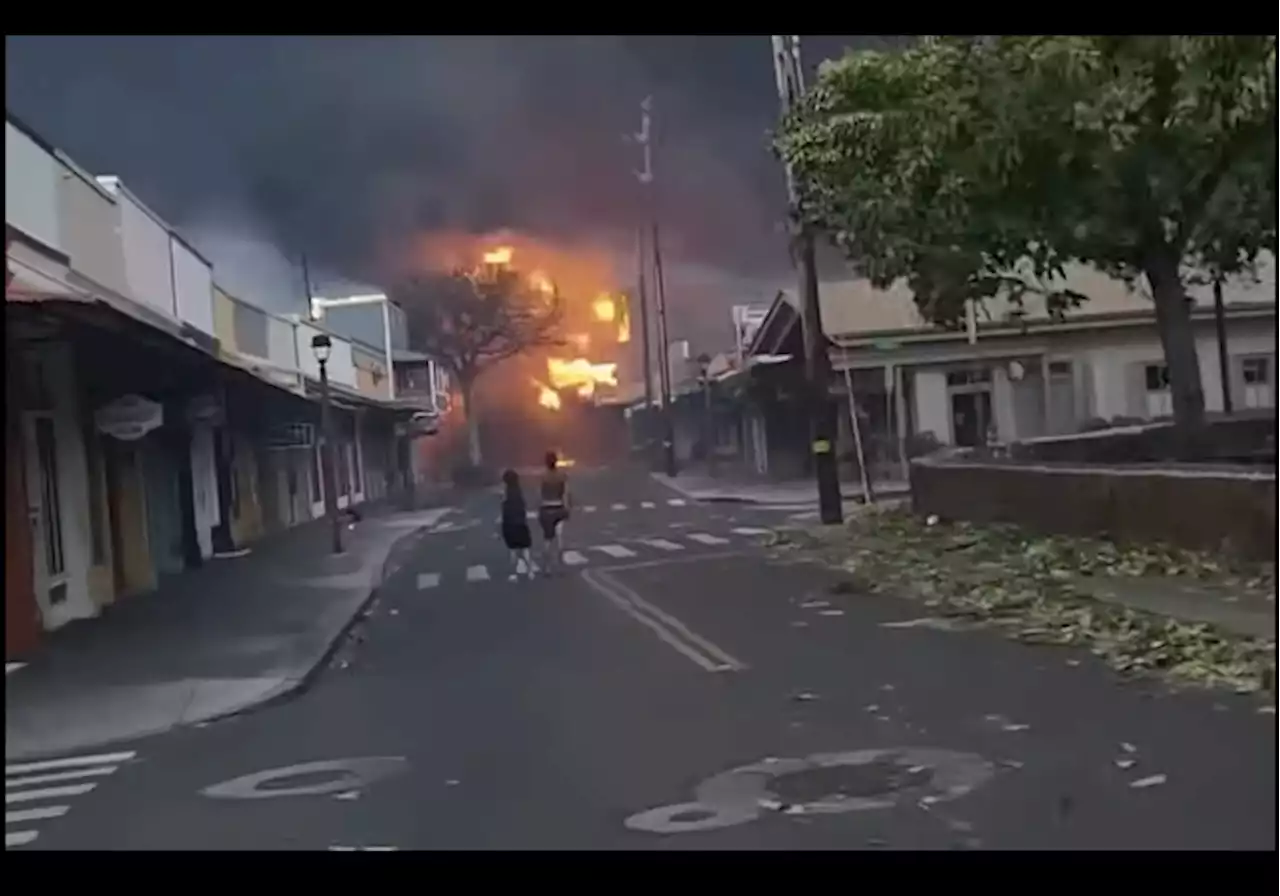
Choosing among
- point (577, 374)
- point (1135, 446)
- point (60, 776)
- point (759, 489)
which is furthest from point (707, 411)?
point (60, 776)

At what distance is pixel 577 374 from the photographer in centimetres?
724

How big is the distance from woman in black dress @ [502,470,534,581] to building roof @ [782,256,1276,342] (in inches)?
49.4

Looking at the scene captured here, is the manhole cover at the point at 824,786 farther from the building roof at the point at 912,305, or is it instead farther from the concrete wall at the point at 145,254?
the concrete wall at the point at 145,254

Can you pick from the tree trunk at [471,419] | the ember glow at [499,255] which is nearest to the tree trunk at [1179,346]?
the ember glow at [499,255]

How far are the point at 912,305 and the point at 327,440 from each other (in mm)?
2284

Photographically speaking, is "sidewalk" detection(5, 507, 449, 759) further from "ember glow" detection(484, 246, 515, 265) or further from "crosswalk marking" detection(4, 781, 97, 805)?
"ember glow" detection(484, 246, 515, 265)

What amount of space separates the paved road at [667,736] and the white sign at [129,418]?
1162 mm

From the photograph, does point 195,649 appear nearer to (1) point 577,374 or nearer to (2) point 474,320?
(2) point 474,320

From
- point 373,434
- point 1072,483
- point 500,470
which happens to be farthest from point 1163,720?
point 373,434

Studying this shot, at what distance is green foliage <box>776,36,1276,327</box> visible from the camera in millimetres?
7090

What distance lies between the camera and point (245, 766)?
6230 millimetres

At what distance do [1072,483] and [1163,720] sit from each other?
1128 millimetres

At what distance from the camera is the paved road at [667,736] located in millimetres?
5844
